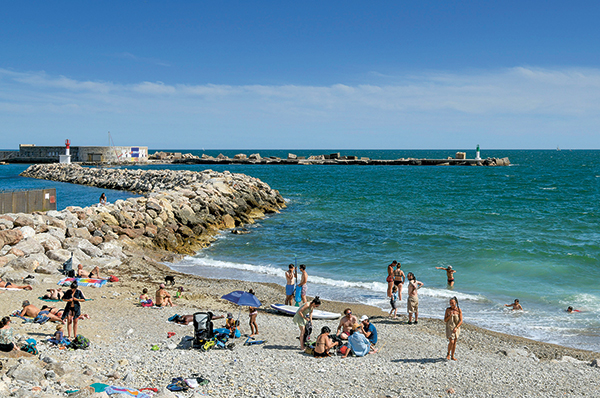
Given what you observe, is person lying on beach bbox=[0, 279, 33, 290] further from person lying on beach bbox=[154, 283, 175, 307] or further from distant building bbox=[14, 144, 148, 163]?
distant building bbox=[14, 144, 148, 163]

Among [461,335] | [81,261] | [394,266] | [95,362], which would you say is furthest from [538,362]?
[81,261]

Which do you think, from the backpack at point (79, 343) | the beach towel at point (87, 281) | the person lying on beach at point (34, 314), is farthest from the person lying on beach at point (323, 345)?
the beach towel at point (87, 281)

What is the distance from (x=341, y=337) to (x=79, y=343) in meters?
5.78

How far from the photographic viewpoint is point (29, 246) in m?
17.0

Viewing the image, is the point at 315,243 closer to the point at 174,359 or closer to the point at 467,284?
the point at 467,284

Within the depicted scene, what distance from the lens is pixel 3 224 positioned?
59.9 feet

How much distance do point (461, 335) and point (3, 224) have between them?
16.9 meters

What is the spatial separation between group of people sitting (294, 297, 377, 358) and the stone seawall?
966 cm

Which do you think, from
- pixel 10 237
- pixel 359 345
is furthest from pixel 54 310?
pixel 359 345

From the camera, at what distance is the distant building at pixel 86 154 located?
3460 inches

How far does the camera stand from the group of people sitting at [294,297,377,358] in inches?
421

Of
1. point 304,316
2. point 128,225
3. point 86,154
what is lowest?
point 304,316

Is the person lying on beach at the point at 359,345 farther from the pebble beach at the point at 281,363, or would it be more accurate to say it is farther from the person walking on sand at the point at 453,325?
the person walking on sand at the point at 453,325

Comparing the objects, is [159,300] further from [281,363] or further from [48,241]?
[48,241]
